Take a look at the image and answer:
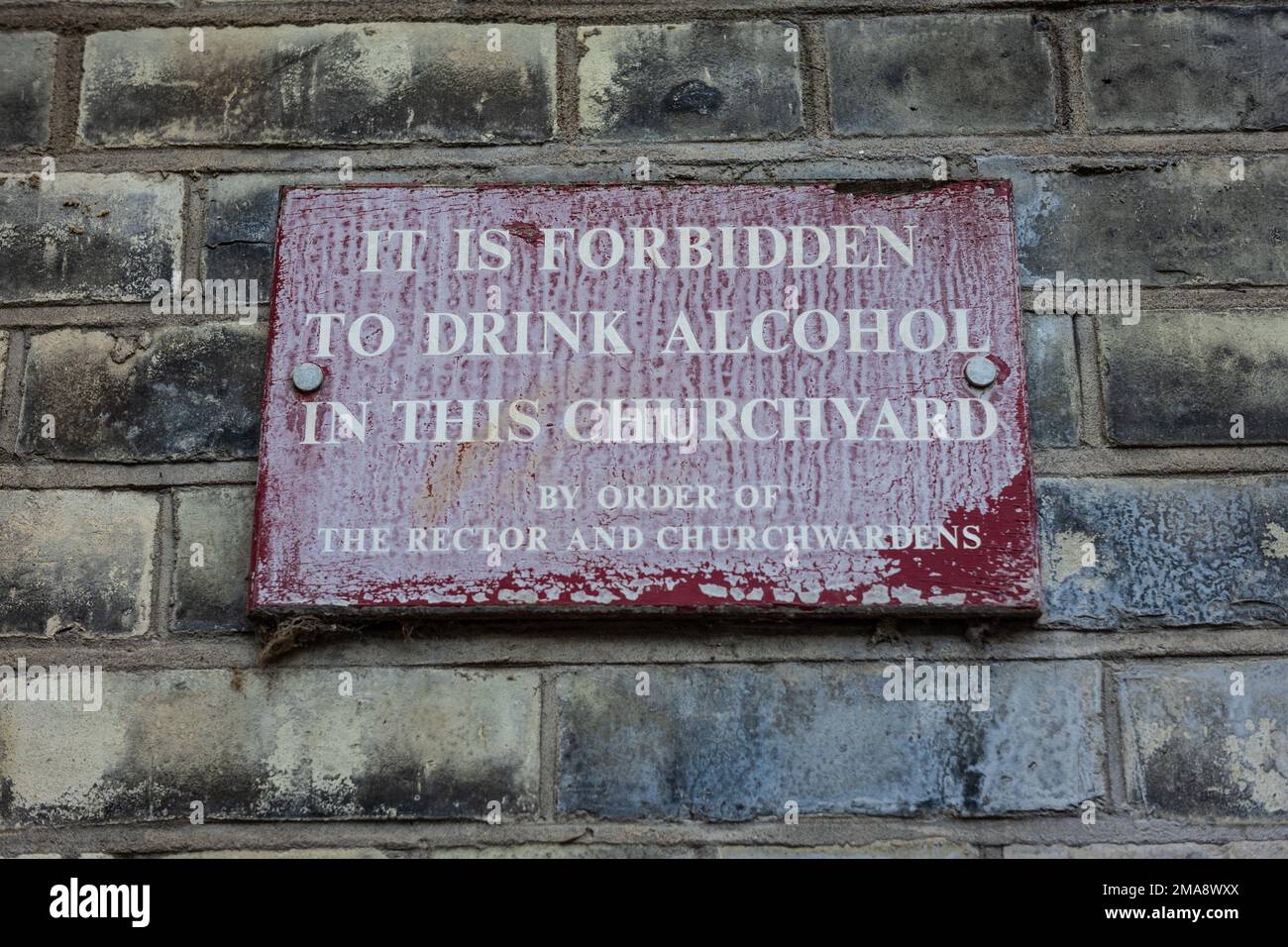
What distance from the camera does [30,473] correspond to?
6.06 feet

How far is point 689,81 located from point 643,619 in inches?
31.2

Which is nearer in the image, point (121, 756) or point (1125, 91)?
point (121, 756)

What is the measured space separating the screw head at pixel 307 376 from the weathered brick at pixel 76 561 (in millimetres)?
249

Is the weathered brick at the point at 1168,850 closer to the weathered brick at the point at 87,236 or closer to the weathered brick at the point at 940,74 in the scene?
the weathered brick at the point at 940,74

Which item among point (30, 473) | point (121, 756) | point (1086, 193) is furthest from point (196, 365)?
point (1086, 193)

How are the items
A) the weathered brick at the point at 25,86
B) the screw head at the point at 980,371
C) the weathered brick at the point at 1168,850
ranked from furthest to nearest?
the weathered brick at the point at 25,86
the screw head at the point at 980,371
the weathered brick at the point at 1168,850

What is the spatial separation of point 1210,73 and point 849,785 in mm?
1139

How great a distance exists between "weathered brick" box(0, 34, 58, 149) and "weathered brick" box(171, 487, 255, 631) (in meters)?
0.61

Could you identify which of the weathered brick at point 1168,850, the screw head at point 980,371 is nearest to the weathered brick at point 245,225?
the screw head at point 980,371

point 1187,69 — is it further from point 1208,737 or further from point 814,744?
point 814,744

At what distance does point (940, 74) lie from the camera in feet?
6.50

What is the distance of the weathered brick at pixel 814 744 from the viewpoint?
1.69 metres

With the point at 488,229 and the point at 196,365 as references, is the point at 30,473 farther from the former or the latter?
the point at 488,229

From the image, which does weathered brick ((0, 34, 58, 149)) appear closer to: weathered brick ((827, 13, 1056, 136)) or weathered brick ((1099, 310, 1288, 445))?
weathered brick ((827, 13, 1056, 136))
